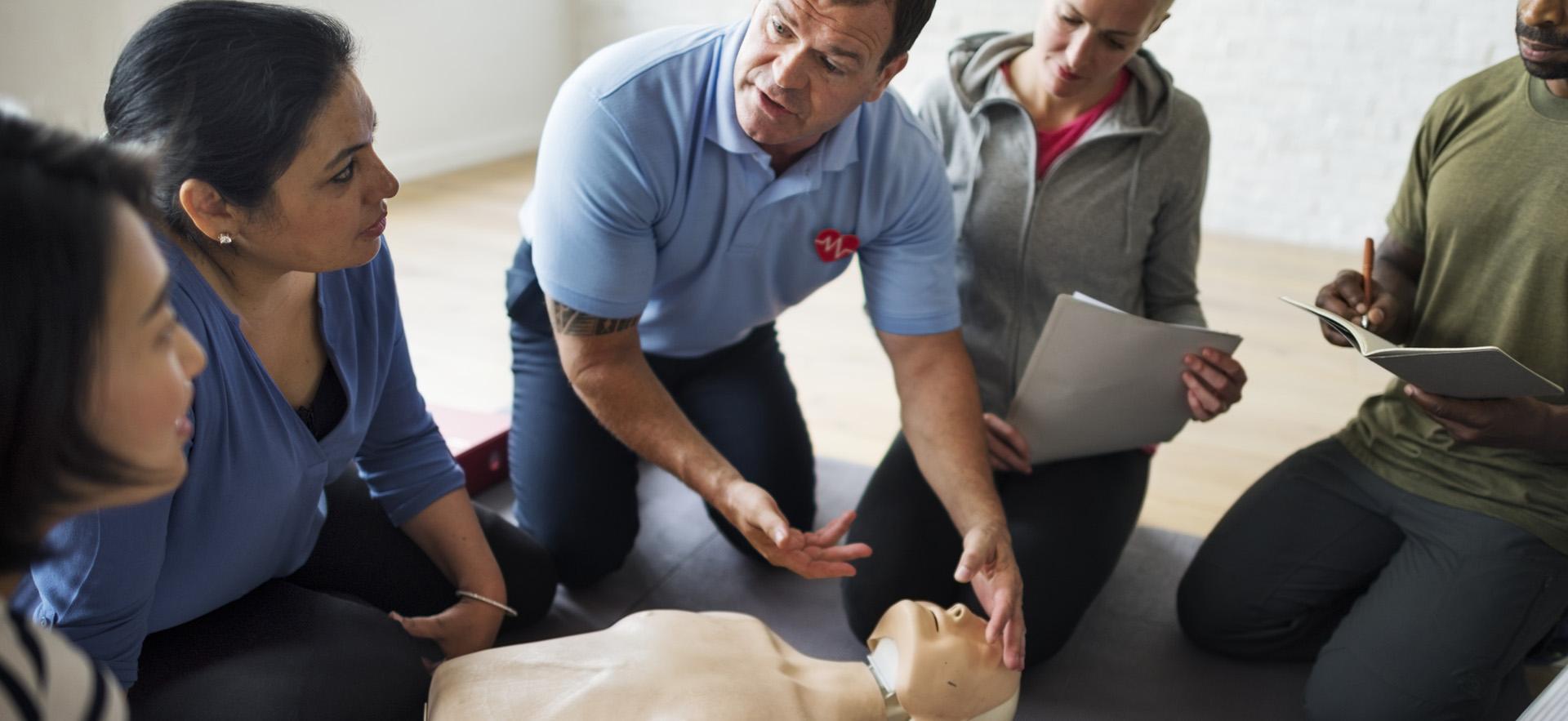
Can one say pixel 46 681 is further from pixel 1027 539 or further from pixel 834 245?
pixel 1027 539

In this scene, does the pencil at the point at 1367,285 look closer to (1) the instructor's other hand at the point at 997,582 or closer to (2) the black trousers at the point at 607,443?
(1) the instructor's other hand at the point at 997,582

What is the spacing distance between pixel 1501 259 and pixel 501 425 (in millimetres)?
1570

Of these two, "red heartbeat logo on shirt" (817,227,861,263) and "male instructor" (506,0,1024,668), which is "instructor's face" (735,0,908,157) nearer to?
A: "male instructor" (506,0,1024,668)

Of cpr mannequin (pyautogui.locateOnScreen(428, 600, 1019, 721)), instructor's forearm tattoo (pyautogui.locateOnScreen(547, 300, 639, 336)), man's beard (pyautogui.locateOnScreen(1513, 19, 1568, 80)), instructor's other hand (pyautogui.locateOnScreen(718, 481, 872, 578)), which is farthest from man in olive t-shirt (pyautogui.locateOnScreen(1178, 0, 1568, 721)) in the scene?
instructor's forearm tattoo (pyautogui.locateOnScreen(547, 300, 639, 336))

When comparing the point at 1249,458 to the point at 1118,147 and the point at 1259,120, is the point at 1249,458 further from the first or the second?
the point at 1259,120

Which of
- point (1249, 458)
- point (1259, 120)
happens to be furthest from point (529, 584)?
point (1259, 120)

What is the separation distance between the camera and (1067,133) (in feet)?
5.86

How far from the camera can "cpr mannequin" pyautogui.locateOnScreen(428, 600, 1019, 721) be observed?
3.64 ft

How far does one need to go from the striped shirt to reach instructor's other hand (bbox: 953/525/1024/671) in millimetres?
829

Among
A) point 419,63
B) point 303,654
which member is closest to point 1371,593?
point 303,654

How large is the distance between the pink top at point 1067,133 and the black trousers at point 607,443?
508mm

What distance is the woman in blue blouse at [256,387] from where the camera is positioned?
3.53 feet

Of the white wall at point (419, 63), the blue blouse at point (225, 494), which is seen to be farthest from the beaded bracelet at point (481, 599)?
the white wall at point (419, 63)

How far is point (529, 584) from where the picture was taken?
170 centimetres
